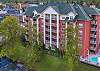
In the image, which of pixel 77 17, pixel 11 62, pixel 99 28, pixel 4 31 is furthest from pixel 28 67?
pixel 99 28

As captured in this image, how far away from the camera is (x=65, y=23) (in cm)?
3969

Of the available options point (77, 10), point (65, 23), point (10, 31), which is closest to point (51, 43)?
point (65, 23)

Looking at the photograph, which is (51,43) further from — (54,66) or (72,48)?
(72,48)

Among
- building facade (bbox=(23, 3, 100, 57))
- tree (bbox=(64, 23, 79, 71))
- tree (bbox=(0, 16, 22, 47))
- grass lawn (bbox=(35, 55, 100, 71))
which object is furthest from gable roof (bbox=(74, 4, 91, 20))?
tree (bbox=(0, 16, 22, 47))

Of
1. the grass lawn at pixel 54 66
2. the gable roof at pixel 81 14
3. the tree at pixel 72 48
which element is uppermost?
the gable roof at pixel 81 14

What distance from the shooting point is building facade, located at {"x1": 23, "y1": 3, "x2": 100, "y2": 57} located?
3869 centimetres

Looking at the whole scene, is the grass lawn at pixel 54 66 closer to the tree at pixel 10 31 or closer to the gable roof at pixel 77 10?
the tree at pixel 10 31

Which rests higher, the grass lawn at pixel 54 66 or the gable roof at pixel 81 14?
the gable roof at pixel 81 14

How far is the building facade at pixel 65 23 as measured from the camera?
38688 mm

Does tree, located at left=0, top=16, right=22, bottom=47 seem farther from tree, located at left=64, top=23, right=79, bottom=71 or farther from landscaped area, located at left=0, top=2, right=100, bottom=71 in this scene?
tree, located at left=64, top=23, right=79, bottom=71

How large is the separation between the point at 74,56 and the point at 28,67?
6435 millimetres

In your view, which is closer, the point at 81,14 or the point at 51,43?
the point at 81,14

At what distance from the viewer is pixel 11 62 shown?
3406cm

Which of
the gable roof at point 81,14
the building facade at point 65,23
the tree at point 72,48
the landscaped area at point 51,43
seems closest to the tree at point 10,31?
the landscaped area at point 51,43
